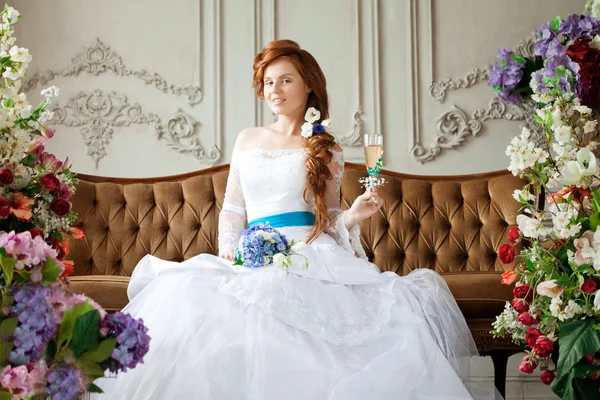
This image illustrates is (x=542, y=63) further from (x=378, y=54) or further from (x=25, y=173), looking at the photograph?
(x=25, y=173)

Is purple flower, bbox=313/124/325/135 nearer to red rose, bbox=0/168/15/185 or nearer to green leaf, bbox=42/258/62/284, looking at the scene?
red rose, bbox=0/168/15/185

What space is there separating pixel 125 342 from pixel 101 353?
0.05 meters

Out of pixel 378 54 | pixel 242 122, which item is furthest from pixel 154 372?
pixel 378 54

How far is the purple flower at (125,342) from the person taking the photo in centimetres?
152

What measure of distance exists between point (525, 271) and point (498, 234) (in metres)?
1.76

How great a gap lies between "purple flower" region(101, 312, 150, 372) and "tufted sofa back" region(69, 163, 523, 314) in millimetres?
2465

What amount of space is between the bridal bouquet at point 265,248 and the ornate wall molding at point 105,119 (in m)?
2.16

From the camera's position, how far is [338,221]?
3150 mm

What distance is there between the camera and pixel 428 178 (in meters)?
4.24

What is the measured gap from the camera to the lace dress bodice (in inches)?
125

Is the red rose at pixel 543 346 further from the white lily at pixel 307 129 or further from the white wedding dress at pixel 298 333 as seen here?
the white lily at pixel 307 129

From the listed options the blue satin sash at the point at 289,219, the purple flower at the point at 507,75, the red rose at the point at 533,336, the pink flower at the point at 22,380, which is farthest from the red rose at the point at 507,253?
the purple flower at the point at 507,75

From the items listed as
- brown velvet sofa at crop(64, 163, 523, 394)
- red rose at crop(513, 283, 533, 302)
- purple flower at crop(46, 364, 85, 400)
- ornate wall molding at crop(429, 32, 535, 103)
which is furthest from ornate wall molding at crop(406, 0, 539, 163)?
purple flower at crop(46, 364, 85, 400)

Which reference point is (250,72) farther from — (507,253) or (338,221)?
(507,253)
